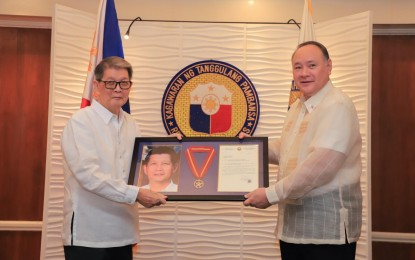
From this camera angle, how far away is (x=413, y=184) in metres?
4.34

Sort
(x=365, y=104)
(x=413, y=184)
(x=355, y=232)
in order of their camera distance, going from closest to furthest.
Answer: (x=355, y=232) → (x=365, y=104) → (x=413, y=184)

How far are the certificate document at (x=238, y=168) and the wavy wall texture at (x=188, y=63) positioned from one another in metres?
1.45

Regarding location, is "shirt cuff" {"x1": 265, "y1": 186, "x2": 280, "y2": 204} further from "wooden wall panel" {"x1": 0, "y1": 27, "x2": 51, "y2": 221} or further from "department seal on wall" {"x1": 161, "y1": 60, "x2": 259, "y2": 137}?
"wooden wall panel" {"x1": 0, "y1": 27, "x2": 51, "y2": 221}

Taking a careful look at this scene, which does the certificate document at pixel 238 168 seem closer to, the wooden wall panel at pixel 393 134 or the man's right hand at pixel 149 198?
the man's right hand at pixel 149 198

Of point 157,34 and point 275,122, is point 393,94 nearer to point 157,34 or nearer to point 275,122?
point 275,122

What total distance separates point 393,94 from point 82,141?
3245 mm

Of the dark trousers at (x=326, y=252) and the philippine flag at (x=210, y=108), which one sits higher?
the philippine flag at (x=210, y=108)

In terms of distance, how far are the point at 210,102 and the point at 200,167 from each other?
160cm

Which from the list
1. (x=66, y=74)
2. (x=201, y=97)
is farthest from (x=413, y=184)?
(x=66, y=74)

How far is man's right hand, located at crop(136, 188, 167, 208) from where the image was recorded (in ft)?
7.34

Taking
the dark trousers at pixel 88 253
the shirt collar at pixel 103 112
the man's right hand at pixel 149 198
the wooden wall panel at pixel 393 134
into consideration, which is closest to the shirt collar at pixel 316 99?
the man's right hand at pixel 149 198

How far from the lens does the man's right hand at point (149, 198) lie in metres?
2.24

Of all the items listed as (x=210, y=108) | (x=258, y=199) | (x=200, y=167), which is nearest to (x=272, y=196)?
(x=258, y=199)

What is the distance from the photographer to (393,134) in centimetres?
439
